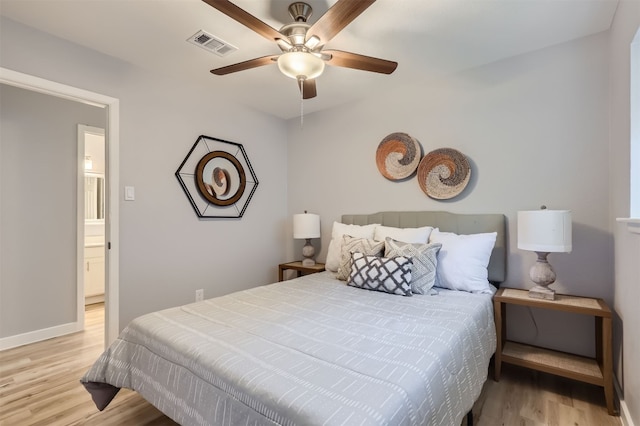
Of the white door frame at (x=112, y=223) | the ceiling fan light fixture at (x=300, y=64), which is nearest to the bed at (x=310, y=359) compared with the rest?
the white door frame at (x=112, y=223)

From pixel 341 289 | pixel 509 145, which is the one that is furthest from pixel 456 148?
pixel 341 289

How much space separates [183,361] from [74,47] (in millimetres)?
2376

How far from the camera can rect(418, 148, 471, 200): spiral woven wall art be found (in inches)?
103

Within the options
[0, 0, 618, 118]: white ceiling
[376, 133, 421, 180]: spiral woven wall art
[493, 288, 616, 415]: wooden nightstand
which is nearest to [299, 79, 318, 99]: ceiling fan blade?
[0, 0, 618, 118]: white ceiling

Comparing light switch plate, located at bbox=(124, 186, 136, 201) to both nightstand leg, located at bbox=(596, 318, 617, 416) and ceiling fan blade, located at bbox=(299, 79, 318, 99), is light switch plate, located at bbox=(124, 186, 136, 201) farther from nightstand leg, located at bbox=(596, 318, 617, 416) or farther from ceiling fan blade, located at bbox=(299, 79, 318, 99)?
nightstand leg, located at bbox=(596, 318, 617, 416)

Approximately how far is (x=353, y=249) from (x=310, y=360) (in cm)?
146

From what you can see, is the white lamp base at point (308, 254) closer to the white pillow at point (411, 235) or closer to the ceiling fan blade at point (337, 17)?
the white pillow at point (411, 235)

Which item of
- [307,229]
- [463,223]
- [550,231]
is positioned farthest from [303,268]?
[550,231]

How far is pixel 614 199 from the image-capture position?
1.95 meters

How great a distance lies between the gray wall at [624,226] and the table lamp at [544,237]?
10.1 inches

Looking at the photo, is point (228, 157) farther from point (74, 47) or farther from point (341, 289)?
point (341, 289)

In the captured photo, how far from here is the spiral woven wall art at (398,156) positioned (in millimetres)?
2889

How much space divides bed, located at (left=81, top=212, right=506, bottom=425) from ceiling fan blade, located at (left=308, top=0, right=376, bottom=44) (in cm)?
148

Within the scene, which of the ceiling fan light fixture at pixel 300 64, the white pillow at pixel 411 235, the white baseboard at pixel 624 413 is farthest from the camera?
the white pillow at pixel 411 235
